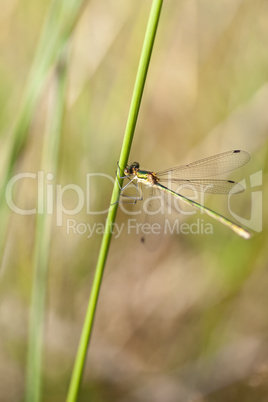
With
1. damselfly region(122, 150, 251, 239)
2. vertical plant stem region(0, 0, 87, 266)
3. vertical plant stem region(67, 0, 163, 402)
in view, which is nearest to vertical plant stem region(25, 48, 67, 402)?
vertical plant stem region(0, 0, 87, 266)

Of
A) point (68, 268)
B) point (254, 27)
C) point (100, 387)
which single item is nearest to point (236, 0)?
point (254, 27)

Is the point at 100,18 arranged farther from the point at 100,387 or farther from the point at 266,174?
the point at 100,387

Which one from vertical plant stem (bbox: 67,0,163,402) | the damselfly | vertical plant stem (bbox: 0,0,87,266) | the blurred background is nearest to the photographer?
vertical plant stem (bbox: 67,0,163,402)

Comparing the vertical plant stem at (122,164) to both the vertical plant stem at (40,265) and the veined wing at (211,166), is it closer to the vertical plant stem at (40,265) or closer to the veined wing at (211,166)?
the vertical plant stem at (40,265)

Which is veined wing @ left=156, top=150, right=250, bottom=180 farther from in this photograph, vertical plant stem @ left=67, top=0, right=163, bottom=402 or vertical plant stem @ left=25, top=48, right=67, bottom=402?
vertical plant stem @ left=67, top=0, right=163, bottom=402

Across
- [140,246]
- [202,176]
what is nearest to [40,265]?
[202,176]

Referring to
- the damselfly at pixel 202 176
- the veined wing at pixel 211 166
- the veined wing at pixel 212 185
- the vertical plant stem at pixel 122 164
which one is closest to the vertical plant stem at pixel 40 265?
the vertical plant stem at pixel 122 164
